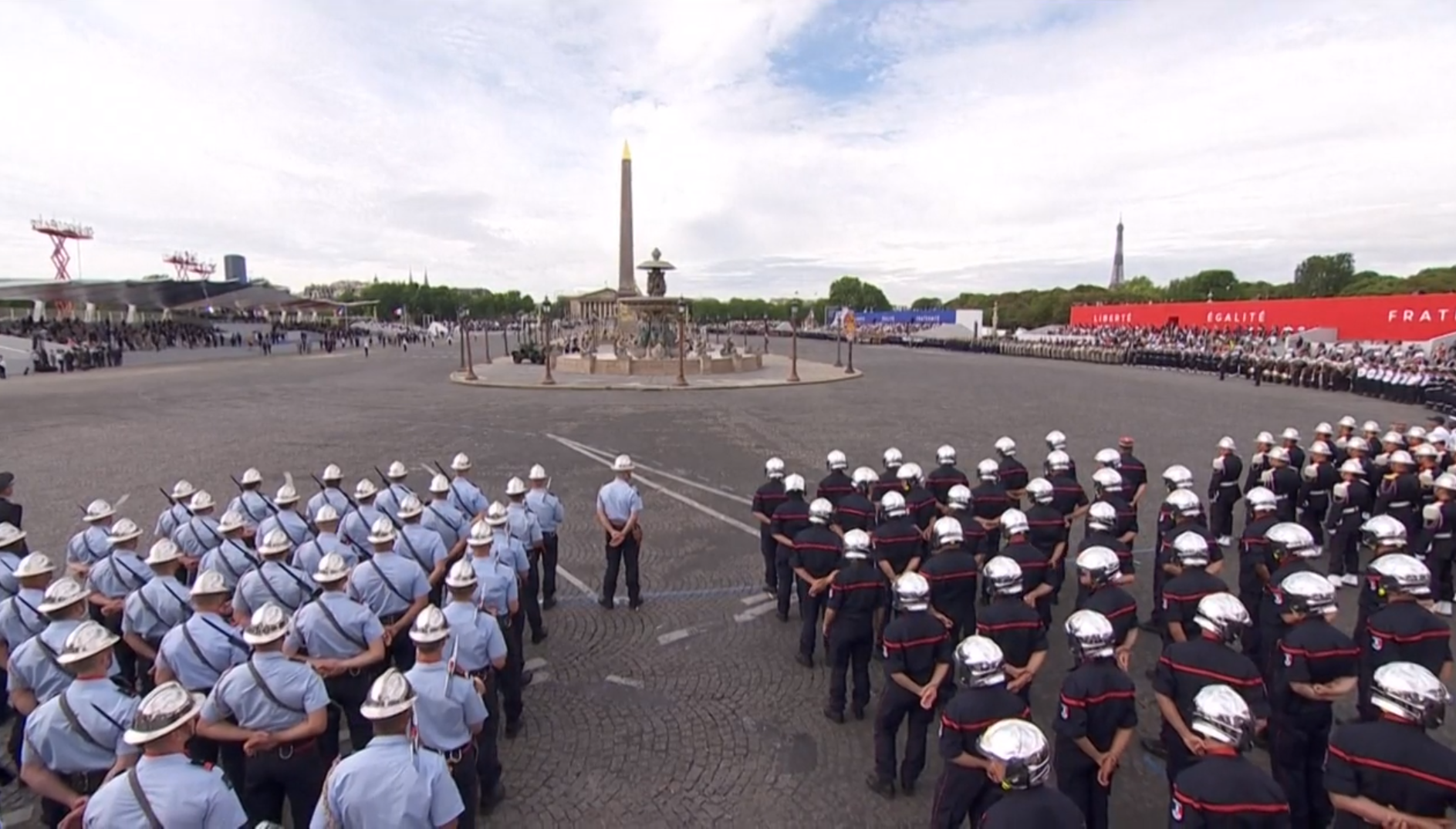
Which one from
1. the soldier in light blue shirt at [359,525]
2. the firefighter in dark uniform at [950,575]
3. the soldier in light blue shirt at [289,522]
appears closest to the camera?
the firefighter in dark uniform at [950,575]

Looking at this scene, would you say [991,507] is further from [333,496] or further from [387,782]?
[333,496]

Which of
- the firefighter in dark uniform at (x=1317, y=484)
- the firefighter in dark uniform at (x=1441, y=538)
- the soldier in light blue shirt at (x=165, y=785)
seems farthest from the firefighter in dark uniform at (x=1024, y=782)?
the firefighter in dark uniform at (x=1317, y=484)

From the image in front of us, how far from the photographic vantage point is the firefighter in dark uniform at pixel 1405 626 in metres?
4.78

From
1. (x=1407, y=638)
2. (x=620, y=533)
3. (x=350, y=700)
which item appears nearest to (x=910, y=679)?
(x=1407, y=638)

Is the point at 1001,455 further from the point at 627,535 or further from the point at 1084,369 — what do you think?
the point at 1084,369

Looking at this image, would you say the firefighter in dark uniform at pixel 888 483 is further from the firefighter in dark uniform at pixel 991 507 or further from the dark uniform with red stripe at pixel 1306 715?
the dark uniform with red stripe at pixel 1306 715

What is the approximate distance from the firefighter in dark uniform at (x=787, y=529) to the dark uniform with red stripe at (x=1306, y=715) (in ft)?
13.8

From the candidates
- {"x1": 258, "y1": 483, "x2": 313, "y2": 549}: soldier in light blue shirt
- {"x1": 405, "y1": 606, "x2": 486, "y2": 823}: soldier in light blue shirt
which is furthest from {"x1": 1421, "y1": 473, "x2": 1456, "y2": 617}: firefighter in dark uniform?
{"x1": 258, "y1": 483, "x2": 313, "y2": 549}: soldier in light blue shirt

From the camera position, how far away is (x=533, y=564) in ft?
25.2

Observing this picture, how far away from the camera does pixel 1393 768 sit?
3465 mm

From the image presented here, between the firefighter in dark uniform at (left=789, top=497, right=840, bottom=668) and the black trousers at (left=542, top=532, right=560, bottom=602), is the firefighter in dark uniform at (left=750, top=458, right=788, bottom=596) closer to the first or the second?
the firefighter in dark uniform at (left=789, top=497, right=840, bottom=668)

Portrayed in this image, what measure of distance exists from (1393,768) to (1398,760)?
5cm

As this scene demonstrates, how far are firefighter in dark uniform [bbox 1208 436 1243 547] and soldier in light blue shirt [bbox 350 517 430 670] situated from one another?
10131 mm

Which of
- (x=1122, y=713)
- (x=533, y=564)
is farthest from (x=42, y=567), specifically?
(x=1122, y=713)
